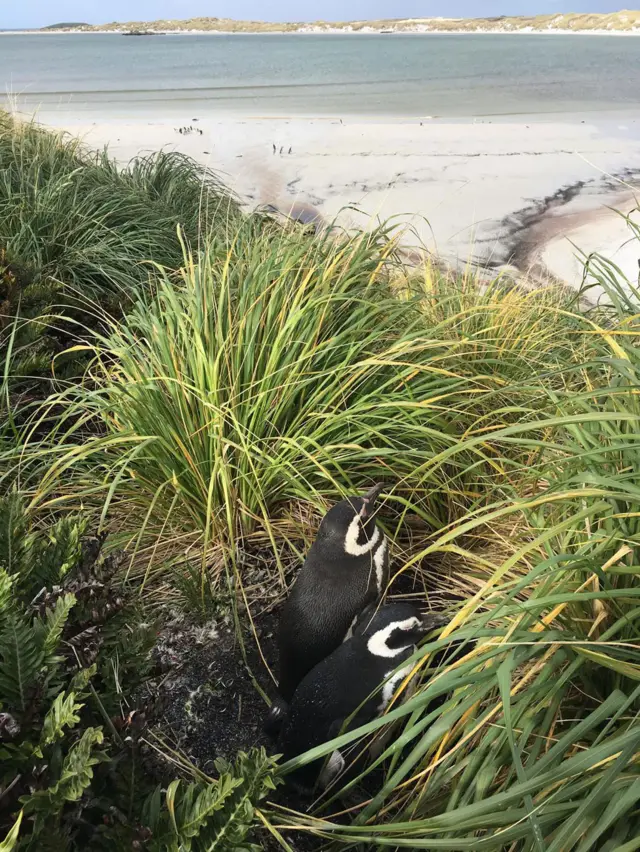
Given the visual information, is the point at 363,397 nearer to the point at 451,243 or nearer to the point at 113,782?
the point at 113,782

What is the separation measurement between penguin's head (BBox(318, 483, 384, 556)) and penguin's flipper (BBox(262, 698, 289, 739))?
357mm

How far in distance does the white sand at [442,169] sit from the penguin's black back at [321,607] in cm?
469

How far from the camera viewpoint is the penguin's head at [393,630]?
1.28 m

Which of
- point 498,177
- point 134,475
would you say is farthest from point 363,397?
point 498,177

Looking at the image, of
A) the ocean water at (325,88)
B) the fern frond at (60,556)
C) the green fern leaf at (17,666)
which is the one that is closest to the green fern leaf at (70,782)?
the green fern leaf at (17,666)

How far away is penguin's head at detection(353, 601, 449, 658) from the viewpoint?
4.20ft

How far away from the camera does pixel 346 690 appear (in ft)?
4.13

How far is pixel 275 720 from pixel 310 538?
56 centimetres

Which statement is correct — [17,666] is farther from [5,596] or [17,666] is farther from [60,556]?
[60,556]

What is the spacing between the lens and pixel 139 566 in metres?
1.79

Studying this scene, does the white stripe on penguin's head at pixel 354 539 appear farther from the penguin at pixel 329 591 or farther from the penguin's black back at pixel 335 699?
the penguin's black back at pixel 335 699

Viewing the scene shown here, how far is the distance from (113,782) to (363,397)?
1129 mm

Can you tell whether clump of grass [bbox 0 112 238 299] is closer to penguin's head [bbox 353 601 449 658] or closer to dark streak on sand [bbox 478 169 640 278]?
penguin's head [bbox 353 601 449 658]

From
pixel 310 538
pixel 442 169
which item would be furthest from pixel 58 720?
pixel 442 169
